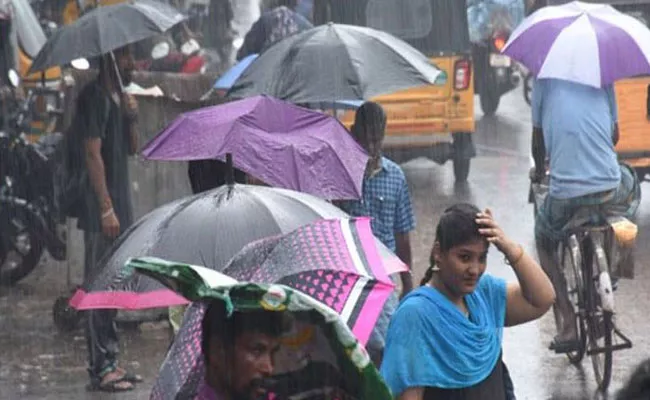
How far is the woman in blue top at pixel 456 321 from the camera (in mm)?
5102

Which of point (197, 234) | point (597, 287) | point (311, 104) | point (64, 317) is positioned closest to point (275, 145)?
point (197, 234)

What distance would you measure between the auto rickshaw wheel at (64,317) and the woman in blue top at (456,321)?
5732mm

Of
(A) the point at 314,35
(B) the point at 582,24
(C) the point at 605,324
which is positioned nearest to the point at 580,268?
(C) the point at 605,324

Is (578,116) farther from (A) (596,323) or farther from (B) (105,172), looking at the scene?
(B) (105,172)

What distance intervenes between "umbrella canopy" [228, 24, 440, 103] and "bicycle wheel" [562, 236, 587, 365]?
3.78 ft

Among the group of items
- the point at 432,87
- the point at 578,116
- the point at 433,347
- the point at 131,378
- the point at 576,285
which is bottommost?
the point at 432,87

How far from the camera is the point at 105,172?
9562 millimetres

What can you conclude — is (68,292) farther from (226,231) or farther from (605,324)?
(226,231)

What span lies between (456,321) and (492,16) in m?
18.0

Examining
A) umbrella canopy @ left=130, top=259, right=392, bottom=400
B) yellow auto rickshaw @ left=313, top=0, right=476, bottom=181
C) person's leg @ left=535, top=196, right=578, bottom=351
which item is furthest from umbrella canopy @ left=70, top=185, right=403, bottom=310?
yellow auto rickshaw @ left=313, top=0, right=476, bottom=181

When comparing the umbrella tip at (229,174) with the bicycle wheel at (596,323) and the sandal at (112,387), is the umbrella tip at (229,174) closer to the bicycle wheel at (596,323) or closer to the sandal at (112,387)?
the bicycle wheel at (596,323)

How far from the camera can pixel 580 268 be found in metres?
9.18

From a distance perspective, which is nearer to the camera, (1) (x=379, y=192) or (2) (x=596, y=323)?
(1) (x=379, y=192)

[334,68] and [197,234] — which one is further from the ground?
[197,234]
